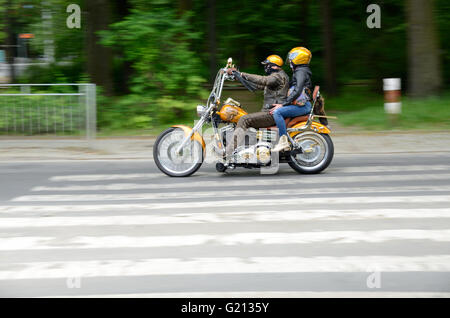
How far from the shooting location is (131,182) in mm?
9336

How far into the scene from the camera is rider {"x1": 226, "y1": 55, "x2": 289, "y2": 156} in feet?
30.2

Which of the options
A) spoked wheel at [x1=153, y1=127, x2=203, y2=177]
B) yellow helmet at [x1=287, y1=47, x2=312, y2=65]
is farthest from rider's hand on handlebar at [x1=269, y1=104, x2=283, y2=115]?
spoked wheel at [x1=153, y1=127, x2=203, y2=177]

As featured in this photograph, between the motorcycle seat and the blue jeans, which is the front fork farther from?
the motorcycle seat

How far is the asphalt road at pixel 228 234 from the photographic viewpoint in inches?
190

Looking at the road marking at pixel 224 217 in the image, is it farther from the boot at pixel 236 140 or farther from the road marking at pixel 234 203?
the boot at pixel 236 140

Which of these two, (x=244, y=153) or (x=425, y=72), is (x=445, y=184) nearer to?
(x=244, y=153)

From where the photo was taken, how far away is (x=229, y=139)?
9328 mm

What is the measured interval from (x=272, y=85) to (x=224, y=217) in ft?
9.88

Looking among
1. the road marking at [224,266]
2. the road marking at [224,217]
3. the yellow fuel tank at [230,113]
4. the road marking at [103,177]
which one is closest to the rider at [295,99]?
the yellow fuel tank at [230,113]

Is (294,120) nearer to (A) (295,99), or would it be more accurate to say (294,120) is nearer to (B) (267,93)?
(A) (295,99)

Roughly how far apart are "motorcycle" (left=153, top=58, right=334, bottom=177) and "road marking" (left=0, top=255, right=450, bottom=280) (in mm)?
4054

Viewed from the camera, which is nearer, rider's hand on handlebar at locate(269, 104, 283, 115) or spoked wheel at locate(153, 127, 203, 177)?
rider's hand on handlebar at locate(269, 104, 283, 115)

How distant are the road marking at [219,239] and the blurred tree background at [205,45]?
893cm

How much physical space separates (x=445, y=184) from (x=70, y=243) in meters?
5.09
